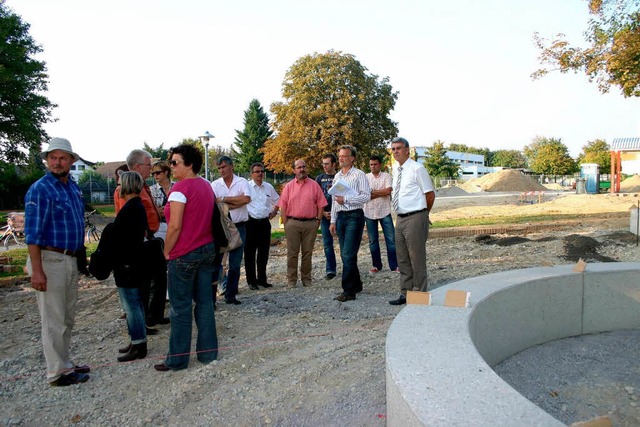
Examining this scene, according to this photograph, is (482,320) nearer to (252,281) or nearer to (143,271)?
(143,271)

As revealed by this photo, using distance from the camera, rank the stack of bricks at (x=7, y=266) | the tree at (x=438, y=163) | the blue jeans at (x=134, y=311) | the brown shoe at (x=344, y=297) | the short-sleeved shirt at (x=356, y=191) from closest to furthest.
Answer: the blue jeans at (x=134, y=311) < the brown shoe at (x=344, y=297) < the short-sleeved shirt at (x=356, y=191) < the stack of bricks at (x=7, y=266) < the tree at (x=438, y=163)

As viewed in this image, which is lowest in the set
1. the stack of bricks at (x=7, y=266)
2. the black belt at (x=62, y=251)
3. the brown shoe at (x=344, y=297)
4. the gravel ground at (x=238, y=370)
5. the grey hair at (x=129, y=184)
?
the gravel ground at (x=238, y=370)

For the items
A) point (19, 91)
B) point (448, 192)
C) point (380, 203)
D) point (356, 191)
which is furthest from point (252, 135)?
point (356, 191)

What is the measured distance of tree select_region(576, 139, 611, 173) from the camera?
7675 cm

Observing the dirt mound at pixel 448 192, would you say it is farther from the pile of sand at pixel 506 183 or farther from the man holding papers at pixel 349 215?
the man holding papers at pixel 349 215

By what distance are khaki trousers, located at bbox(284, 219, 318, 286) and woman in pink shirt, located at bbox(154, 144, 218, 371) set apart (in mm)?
2759

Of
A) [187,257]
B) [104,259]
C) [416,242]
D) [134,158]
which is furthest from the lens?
[416,242]

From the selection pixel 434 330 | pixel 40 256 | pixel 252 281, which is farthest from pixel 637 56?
pixel 40 256

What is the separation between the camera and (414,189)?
208 inches

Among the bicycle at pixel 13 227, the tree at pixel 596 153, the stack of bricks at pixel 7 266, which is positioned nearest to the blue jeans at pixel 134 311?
the stack of bricks at pixel 7 266

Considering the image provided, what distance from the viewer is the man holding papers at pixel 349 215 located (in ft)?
19.7

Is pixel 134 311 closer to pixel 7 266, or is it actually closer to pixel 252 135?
pixel 7 266

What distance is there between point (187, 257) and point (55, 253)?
95 cm

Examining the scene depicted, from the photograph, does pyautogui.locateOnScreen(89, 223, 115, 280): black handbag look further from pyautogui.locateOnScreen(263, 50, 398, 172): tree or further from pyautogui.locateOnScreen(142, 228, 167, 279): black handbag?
pyautogui.locateOnScreen(263, 50, 398, 172): tree
